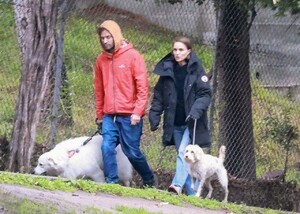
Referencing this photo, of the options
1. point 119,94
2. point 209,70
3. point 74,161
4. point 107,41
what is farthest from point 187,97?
point 209,70

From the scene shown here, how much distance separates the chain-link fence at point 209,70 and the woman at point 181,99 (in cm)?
181

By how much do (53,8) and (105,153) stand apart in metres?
1.66

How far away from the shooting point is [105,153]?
985 centimetres

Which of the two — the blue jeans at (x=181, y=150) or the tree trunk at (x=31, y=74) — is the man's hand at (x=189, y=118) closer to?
the blue jeans at (x=181, y=150)

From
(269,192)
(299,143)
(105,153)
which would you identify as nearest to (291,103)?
(299,143)

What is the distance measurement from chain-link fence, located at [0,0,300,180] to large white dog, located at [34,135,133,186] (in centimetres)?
118

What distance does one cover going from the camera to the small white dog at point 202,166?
9.43 meters

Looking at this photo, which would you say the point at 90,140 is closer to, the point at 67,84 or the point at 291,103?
the point at 67,84

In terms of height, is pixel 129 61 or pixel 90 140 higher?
pixel 129 61

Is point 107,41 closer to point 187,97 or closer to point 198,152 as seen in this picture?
point 187,97

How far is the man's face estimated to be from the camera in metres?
9.73

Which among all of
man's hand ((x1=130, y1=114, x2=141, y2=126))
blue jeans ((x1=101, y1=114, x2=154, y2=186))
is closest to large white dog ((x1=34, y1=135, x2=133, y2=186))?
blue jeans ((x1=101, y1=114, x2=154, y2=186))

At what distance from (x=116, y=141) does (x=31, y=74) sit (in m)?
1.20

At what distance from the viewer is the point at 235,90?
1255 centimetres
